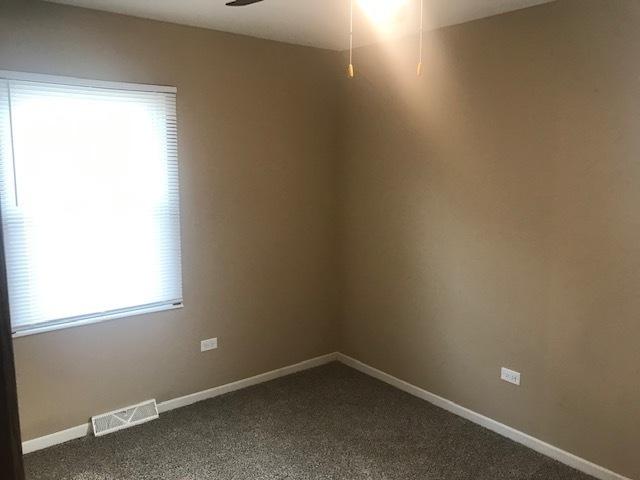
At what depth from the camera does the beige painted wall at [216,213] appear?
2920 millimetres

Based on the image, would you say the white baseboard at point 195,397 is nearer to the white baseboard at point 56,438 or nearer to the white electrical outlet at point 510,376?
the white baseboard at point 56,438

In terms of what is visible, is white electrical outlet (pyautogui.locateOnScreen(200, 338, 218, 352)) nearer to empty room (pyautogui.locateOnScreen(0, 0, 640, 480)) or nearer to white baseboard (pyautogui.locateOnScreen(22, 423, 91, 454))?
empty room (pyautogui.locateOnScreen(0, 0, 640, 480))

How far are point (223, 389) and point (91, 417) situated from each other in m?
0.89

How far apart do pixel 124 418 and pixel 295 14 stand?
104 inches

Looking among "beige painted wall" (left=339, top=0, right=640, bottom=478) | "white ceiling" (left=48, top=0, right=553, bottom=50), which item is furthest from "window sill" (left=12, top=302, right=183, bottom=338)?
"white ceiling" (left=48, top=0, right=553, bottom=50)

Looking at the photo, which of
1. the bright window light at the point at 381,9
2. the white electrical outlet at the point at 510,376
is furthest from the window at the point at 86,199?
the white electrical outlet at the point at 510,376

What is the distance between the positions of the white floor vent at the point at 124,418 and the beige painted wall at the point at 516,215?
168cm

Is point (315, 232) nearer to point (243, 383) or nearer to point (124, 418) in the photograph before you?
point (243, 383)

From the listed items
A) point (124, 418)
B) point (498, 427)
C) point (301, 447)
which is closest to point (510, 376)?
point (498, 427)

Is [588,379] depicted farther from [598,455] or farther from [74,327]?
[74,327]

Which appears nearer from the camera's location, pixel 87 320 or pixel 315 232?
pixel 87 320

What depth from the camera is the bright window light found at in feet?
9.02

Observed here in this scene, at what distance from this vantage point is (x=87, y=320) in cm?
307

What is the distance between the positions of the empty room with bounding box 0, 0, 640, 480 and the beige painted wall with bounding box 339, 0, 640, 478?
1 centimetres
